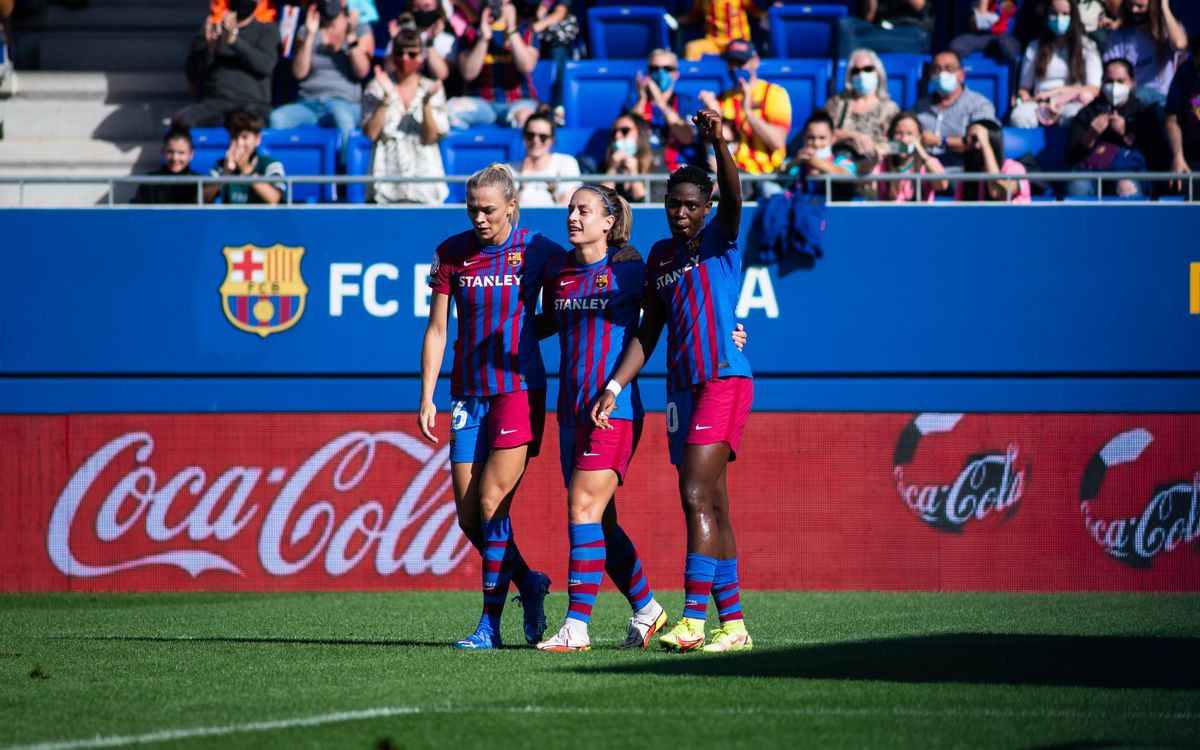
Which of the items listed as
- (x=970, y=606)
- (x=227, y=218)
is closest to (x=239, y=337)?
(x=227, y=218)

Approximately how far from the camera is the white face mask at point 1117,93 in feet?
42.8

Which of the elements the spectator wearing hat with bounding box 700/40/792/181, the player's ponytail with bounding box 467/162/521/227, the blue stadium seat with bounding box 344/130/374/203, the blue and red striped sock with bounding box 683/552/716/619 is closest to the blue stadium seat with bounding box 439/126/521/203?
the blue stadium seat with bounding box 344/130/374/203

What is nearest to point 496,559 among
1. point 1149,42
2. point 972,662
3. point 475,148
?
point 972,662

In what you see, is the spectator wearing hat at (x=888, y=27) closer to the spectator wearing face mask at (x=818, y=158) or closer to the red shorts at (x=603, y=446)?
the spectator wearing face mask at (x=818, y=158)

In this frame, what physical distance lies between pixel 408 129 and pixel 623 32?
3295mm

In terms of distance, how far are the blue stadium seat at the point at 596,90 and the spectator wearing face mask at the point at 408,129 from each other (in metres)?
1.53

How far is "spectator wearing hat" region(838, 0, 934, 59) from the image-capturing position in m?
15.0

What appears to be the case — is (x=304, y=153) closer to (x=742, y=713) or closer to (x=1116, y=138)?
(x=1116, y=138)

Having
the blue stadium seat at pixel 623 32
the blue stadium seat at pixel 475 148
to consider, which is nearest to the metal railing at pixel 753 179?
the blue stadium seat at pixel 475 148

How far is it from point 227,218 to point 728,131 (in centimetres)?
407

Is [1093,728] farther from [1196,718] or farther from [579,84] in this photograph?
[579,84]

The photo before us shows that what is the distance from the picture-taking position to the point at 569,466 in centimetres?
704

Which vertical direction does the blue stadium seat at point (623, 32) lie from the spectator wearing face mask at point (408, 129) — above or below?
above

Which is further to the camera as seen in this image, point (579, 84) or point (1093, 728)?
point (579, 84)
